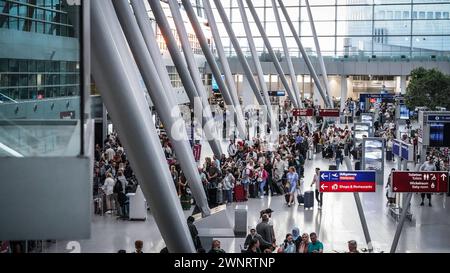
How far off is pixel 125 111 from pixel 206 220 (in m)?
7.33

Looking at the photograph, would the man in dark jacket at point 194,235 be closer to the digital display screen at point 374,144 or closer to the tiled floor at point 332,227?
the tiled floor at point 332,227

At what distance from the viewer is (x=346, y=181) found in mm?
14016

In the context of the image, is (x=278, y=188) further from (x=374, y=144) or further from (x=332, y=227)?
(x=332, y=227)

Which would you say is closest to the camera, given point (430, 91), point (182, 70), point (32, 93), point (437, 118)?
point (32, 93)

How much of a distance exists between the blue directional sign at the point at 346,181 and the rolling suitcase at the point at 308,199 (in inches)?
212

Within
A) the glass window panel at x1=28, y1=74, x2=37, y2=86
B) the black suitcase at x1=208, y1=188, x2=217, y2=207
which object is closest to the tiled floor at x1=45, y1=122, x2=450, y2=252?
the black suitcase at x1=208, y1=188, x2=217, y2=207

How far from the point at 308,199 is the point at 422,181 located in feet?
20.2

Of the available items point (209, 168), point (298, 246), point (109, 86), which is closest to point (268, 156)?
point (209, 168)

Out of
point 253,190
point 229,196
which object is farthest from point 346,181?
point 253,190

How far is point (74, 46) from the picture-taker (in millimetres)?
4234

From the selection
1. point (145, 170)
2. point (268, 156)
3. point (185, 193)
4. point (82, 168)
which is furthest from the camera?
point (268, 156)

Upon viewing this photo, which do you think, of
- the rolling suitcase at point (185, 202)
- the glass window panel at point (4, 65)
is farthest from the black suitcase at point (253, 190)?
the glass window panel at point (4, 65)

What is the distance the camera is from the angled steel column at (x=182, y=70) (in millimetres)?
20750
